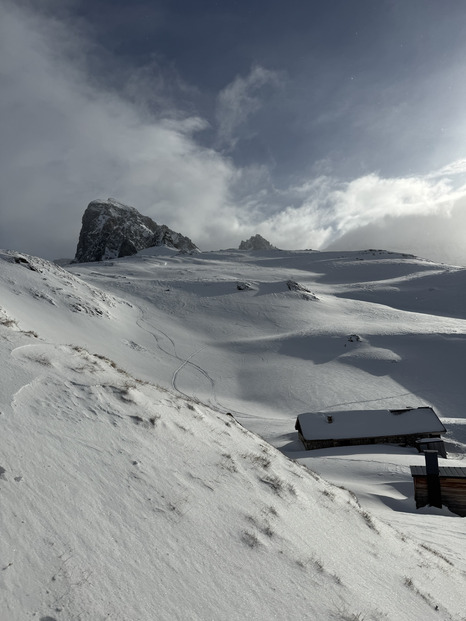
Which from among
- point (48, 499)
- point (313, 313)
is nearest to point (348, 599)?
point (48, 499)

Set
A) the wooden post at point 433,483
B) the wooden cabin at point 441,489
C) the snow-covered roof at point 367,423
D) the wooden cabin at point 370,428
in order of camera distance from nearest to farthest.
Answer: the wooden post at point 433,483, the wooden cabin at point 441,489, the wooden cabin at point 370,428, the snow-covered roof at point 367,423

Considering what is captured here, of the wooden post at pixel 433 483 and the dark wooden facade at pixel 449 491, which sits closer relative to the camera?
the wooden post at pixel 433 483

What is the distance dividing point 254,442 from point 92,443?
6.12 meters

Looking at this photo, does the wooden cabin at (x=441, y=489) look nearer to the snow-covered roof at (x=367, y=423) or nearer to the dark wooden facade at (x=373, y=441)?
the snow-covered roof at (x=367, y=423)

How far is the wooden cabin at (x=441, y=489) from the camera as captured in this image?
1980 centimetres

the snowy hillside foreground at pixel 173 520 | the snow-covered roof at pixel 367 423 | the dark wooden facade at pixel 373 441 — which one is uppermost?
the snowy hillside foreground at pixel 173 520

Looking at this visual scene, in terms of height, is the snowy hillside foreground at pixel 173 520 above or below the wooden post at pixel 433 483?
above

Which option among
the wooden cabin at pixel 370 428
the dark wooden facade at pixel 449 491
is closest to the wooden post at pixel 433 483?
the dark wooden facade at pixel 449 491

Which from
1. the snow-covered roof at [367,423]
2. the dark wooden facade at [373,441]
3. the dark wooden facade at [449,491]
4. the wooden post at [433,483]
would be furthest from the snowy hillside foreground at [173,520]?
the snow-covered roof at [367,423]

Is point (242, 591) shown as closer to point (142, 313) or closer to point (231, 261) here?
point (142, 313)

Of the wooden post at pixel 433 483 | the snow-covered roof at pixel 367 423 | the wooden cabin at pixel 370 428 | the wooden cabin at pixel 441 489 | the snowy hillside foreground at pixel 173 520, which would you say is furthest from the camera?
the snow-covered roof at pixel 367 423

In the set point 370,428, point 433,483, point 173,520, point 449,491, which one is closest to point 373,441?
point 370,428

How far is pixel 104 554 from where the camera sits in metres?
4.74

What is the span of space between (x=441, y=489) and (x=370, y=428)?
14238 mm
